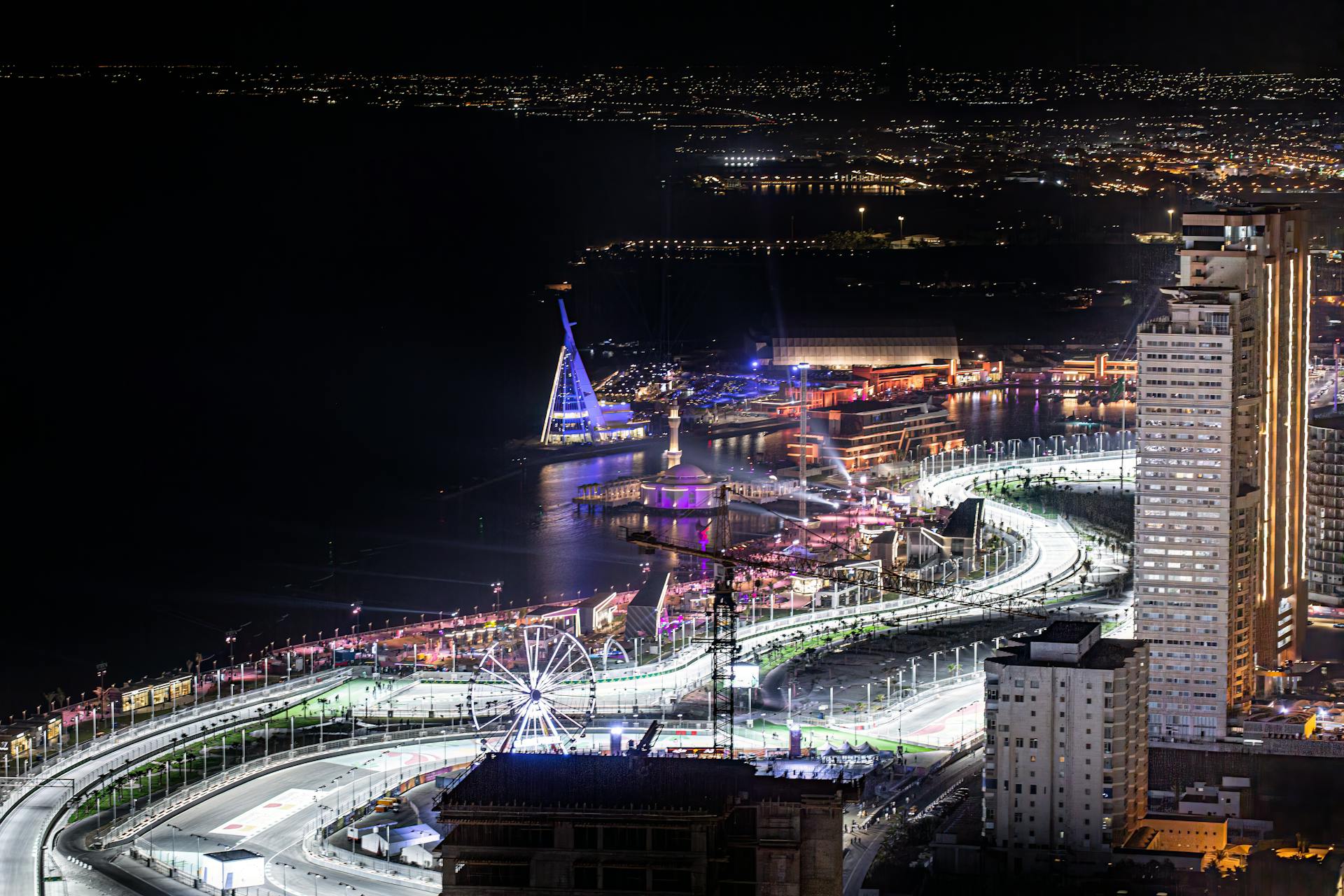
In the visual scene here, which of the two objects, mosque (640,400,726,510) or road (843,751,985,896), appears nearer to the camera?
road (843,751,985,896)

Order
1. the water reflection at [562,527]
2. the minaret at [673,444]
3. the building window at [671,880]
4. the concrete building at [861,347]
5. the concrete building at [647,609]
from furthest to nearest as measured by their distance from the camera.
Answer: the concrete building at [861,347], the minaret at [673,444], the water reflection at [562,527], the concrete building at [647,609], the building window at [671,880]

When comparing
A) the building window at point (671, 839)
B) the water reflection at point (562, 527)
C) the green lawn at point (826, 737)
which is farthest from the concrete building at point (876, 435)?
the building window at point (671, 839)

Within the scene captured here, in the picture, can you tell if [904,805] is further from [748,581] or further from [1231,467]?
[748,581]

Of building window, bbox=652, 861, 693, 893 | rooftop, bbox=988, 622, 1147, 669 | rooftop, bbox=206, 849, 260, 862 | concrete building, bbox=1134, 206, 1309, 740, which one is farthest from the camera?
concrete building, bbox=1134, 206, 1309, 740

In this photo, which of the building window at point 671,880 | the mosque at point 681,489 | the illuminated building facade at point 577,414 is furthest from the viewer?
the illuminated building facade at point 577,414

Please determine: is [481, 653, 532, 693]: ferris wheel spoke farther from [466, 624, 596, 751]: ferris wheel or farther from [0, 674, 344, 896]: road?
[0, 674, 344, 896]: road

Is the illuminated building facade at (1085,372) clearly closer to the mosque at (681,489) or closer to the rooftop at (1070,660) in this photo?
the mosque at (681,489)

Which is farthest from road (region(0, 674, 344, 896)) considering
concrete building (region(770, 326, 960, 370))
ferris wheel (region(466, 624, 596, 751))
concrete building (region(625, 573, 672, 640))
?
concrete building (region(770, 326, 960, 370))
